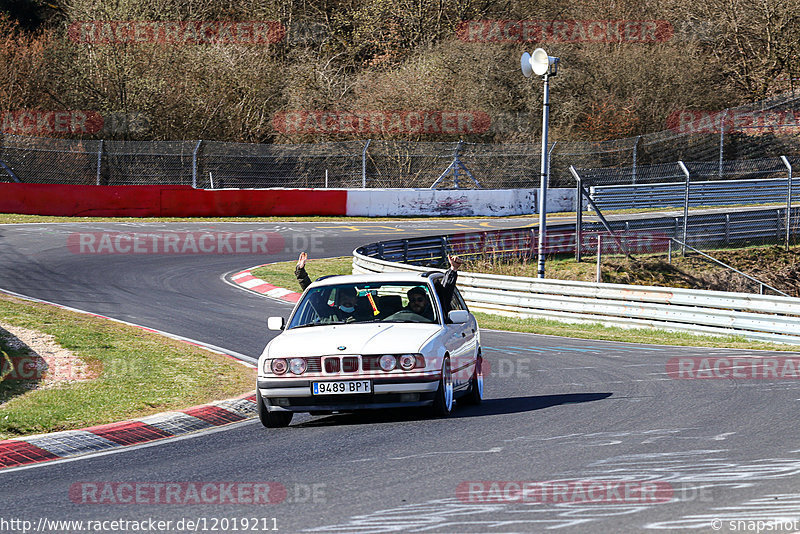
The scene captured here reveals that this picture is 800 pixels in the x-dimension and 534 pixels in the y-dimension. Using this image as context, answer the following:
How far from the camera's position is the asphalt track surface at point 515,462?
19.4ft

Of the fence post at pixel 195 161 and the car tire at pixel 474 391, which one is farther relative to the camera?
the fence post at pixel 195 161

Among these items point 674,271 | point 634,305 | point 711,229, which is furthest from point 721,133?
point 634,305

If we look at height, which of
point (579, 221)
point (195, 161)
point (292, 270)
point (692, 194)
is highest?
point (195, 161)

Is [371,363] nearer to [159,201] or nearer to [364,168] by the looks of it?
[159,201]

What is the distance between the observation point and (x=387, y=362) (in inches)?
362

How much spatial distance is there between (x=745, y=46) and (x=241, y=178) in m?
30.7

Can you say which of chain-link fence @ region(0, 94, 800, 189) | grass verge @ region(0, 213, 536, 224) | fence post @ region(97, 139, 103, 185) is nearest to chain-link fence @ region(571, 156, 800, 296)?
chain-link fence @ region(0, 94, 800, 189)

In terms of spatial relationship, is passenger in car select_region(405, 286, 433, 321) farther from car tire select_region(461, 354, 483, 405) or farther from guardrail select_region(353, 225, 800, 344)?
guardrail select_region(353, 225, 800, 344)

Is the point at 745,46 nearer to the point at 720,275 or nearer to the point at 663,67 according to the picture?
the point at 663,67

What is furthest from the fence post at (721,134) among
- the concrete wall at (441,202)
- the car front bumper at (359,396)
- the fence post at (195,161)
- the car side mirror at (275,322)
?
the car front bumper at (359,396)

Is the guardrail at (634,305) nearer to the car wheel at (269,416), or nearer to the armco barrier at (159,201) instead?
the car wheel at (269,416)

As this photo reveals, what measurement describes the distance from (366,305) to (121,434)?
273cm

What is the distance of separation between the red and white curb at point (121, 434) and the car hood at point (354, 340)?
3.90ft

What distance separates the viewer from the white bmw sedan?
918cm
